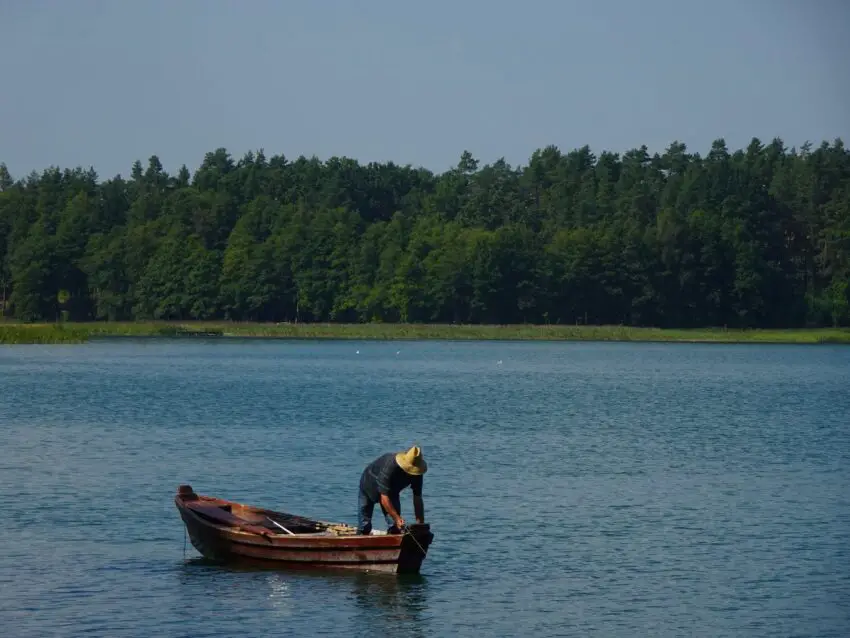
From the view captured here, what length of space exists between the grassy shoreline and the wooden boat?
12902cm

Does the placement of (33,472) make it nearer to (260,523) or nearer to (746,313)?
(260,523)

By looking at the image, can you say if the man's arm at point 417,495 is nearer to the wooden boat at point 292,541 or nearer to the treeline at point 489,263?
the wooden boat at point 292,541

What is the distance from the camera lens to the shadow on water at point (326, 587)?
24219mm

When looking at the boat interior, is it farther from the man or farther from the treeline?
the treeline

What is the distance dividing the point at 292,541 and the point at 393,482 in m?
2.30

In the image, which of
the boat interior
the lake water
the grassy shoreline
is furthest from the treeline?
the boat interior

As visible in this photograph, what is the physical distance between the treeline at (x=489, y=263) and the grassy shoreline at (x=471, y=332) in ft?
12.4

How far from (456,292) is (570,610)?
473ft

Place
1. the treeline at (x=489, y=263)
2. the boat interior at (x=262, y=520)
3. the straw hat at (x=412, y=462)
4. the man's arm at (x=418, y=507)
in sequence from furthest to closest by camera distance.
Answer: the treeline at (x=489, y=263), the boat interior at (x=262, y=520), the man's arm at (x=418, y=507), the straw hat at (x=412, y=462)

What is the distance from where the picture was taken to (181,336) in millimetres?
162500

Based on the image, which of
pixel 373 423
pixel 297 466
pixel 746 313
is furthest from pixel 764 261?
pixel 297 466

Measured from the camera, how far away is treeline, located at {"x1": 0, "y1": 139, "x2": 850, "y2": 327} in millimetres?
168500

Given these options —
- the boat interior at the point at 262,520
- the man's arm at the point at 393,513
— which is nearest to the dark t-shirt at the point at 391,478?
the man's arm at the point at 393,513

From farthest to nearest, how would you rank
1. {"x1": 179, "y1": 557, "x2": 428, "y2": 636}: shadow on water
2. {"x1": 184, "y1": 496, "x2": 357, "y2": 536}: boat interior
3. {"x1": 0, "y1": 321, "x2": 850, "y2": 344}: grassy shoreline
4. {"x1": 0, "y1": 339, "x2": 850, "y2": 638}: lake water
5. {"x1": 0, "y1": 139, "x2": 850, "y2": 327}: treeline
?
1. {"x1": 0, "y1": 139, "x2": 850, "y2": 327}: treeline
2. {"x1": 0, "y1": 321, "x2": 850, "y2": 344}: grassy shoreline
3. {"x1": 184, "y1": 496, "x2": 357, "y2": 536}: boat interior
4. {"x1": 0, "y1": 339, "x2": 850, "y2": 638}: lake water
5. {"x1": 179, "y1": 557, "x2": 428, "y2": 636}: shadow on water
